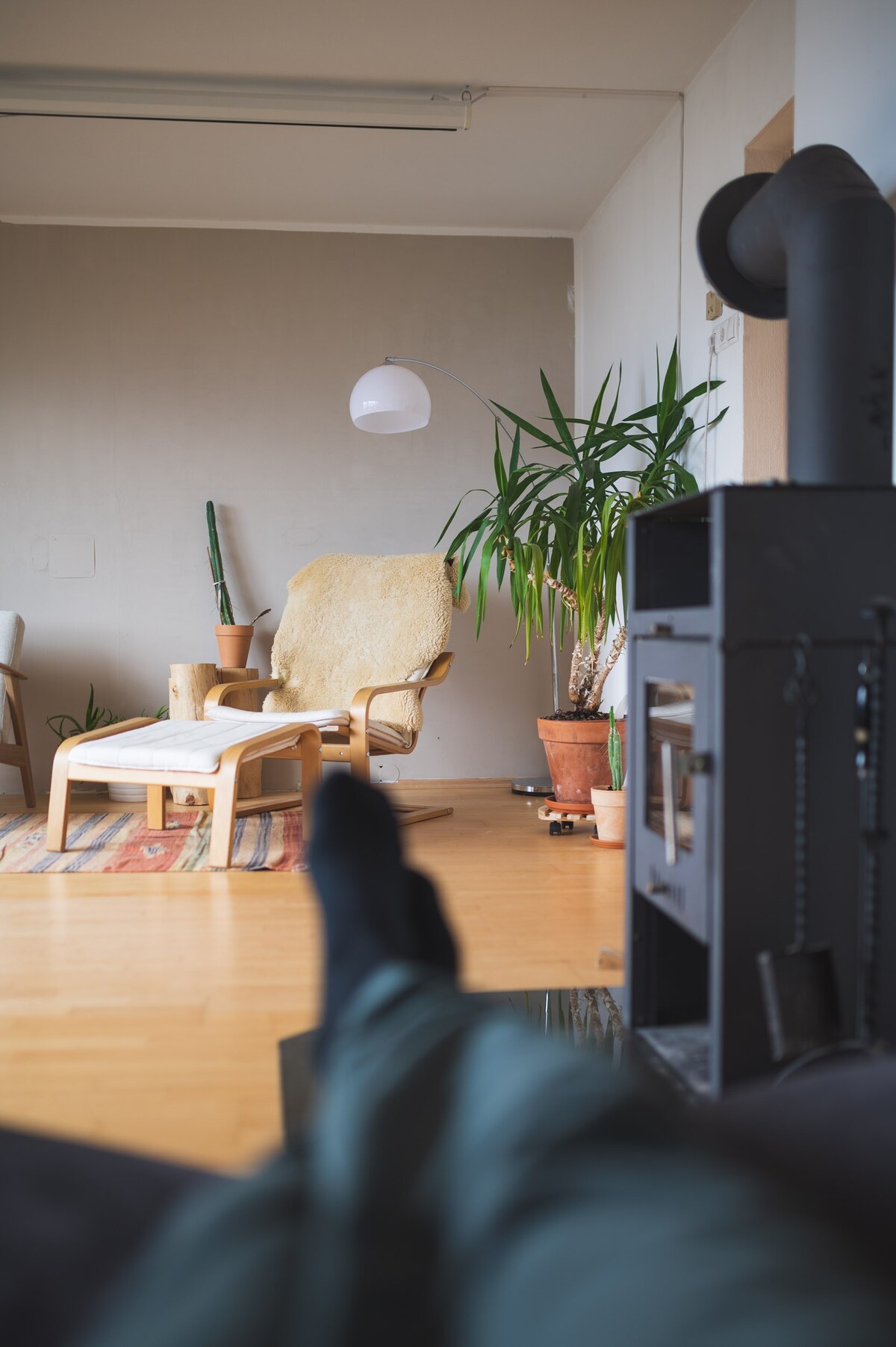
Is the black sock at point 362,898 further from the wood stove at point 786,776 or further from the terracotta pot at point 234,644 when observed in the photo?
the terracotta pot at point 234,644

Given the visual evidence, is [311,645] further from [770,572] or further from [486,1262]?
[486,1262]

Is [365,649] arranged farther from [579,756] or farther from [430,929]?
[430,929]

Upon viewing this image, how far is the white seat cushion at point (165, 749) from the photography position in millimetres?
3113

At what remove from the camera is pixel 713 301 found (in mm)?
3314

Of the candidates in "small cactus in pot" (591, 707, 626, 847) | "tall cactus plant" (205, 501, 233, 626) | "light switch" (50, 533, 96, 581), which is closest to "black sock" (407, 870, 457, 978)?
"small cactus in pot" (591, 707, 626, 847)

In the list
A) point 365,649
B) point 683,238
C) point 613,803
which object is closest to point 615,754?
point 613,803

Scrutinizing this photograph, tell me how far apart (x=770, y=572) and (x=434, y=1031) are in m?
0.94

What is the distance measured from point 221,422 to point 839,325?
3758 millimetres

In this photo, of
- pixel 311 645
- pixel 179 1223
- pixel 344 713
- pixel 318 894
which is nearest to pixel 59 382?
pixel 311 645

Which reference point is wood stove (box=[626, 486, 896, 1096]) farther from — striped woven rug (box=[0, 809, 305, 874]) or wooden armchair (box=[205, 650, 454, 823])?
wooden armchair (box=[205, 650, 454, 823])

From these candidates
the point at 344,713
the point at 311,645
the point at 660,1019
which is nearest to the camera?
the point at 660,1019

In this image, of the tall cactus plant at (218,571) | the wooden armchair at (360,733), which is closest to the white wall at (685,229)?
the wooden armchair at (360,733)

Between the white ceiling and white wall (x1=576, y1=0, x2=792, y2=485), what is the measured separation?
0.34ft

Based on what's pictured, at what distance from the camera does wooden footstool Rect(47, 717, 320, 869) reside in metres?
3.08
